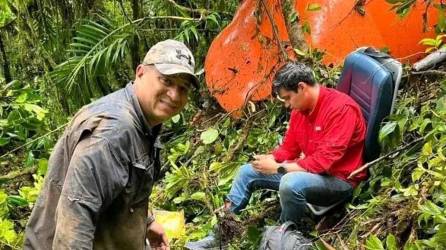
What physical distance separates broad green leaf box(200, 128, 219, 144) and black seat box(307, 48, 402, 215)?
54.5 inches

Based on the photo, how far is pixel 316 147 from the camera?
3867 mm

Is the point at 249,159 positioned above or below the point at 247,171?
below

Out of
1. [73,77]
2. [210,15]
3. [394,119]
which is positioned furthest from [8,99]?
[394,119]

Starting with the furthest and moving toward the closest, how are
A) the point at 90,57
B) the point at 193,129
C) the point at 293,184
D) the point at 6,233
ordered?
the point at 90,57, the point at 193,129, the point at 6,233, the point at 293,184

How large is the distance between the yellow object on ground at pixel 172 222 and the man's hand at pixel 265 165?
2.36 ft

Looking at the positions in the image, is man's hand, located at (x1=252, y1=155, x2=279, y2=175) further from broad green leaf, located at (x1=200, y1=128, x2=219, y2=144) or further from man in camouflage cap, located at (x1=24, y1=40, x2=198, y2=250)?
man in camouflage cap, located at (x1=24, y1=40, x2=198, y2=250)

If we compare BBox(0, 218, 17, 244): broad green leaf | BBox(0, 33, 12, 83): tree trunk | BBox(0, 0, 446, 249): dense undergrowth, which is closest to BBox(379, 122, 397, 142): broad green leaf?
BBox(0, 0, 446, 249): dense undergrowth

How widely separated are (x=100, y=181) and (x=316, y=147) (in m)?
1.99

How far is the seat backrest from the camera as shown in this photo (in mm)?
3703

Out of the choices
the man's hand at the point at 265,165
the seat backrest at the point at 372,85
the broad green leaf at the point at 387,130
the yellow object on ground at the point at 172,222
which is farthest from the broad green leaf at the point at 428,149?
the yellow object on ground at the point at 172,222

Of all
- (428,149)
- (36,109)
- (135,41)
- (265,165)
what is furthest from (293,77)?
(135,41)

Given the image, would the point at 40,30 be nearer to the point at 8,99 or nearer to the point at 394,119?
the point at 8,99

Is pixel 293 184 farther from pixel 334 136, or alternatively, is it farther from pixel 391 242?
pixel 391 242

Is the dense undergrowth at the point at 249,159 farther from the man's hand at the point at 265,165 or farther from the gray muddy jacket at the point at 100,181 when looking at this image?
the gray muddy jacket at the point at 100,181
